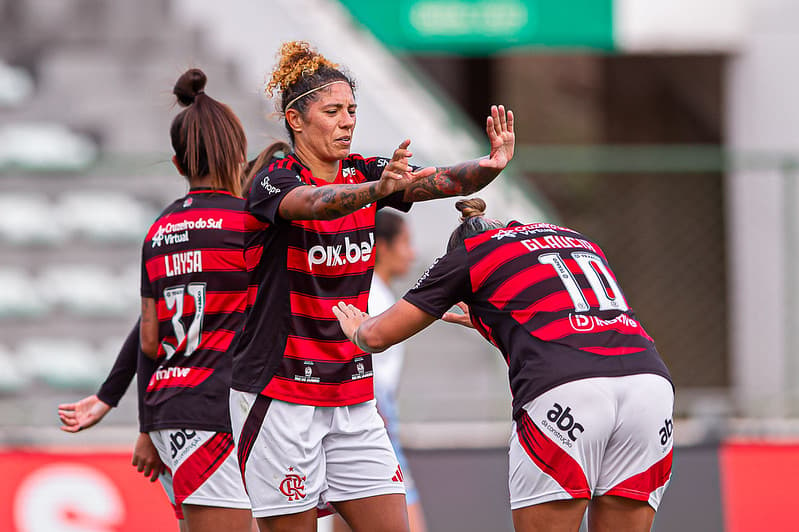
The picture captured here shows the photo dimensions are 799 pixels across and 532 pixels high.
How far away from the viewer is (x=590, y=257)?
410 cm

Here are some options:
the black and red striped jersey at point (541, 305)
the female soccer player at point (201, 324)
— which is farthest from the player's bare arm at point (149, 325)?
the black and red striped jersey at point (541, 305)

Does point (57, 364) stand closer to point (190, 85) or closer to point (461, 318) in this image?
point (190, 85)

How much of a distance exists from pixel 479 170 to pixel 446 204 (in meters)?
6.07

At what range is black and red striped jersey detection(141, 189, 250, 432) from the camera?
176 inches

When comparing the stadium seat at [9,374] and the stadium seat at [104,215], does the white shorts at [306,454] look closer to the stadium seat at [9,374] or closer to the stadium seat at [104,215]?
the stadium seat at [104,215]

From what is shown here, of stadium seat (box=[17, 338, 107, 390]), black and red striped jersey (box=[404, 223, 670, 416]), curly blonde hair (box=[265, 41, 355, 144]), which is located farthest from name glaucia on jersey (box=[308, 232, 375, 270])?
stadium seat (box=[17, 338, 107, 390])

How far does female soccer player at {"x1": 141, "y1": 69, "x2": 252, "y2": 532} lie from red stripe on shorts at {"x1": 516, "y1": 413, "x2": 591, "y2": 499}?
122 cm

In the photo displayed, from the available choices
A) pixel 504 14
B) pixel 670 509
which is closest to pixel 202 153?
pixel 670 509

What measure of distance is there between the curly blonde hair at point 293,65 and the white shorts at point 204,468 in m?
1.32

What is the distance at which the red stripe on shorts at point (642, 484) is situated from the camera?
3.96 meters

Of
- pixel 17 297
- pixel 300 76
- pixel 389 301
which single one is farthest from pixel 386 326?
pixel 17 297

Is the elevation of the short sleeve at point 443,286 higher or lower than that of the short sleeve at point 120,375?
higher

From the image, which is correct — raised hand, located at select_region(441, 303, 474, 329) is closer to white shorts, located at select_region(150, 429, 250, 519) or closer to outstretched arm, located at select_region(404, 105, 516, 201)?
outstretched arm, located at select_region(404, 105, 516, 201)

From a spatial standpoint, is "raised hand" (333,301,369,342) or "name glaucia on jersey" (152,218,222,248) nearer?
"raised hand" (333,301,369,342)
